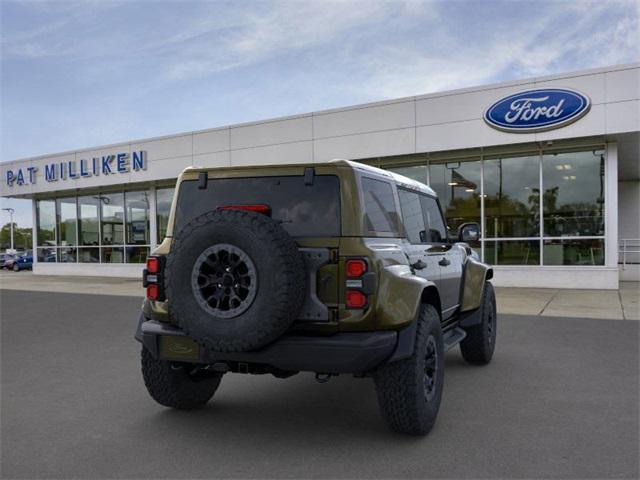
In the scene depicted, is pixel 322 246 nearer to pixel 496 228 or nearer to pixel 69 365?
pixel 69 365

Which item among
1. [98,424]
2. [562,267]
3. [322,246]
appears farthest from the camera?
[562,267]

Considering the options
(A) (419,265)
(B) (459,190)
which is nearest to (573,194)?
(B) (459,190)

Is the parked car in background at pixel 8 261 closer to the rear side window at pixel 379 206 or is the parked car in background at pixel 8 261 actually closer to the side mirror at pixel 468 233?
the side mirror at pixel 468 233

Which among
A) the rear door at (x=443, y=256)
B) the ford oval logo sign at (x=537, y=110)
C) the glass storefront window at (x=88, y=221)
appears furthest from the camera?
the glass storefront window at (x=88, y=221)

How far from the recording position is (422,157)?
1664 centimetres

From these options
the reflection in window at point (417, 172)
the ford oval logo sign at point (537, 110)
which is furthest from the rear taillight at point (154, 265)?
the reflection in window at point (417, 172)

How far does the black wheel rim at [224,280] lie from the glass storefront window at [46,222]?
84.8 feet

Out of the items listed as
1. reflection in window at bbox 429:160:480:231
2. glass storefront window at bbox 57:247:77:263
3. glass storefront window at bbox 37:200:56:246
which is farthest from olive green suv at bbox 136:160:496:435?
glass storefront window at bbox 37:200:56:246

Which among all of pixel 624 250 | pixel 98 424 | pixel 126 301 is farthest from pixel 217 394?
pixel 624 250

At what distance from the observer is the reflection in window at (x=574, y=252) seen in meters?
14.4

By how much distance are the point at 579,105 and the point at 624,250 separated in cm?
661

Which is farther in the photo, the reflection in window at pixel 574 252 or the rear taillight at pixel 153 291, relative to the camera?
the reflection in window at pixel 574 252

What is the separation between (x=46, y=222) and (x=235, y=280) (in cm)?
2681

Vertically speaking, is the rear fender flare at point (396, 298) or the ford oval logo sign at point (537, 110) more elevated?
the ford oval logo sign at point (537, 110)
